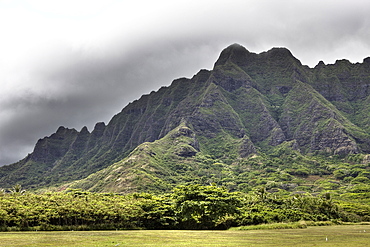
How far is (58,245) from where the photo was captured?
151 feet

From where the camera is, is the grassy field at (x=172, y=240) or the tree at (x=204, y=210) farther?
the tree at (x=204, y=210)

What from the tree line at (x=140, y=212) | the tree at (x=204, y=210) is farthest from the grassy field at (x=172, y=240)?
the tree at (x=204, y=210)

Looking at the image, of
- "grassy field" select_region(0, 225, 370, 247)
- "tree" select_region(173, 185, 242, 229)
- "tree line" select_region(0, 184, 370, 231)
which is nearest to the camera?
"grassy field" select_region(0, 225, 370, 247)

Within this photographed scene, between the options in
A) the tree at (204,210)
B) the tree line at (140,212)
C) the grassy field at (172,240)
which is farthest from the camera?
the tree at (204,210)

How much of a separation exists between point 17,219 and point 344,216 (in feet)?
352

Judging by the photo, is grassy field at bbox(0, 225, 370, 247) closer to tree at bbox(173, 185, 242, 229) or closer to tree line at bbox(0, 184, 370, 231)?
tree line at bbox(0, 184, 370, 231)

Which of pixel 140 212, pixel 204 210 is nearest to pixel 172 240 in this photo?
pixel 140 212

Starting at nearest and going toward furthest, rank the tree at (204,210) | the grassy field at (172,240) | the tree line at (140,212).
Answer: the grassy field at (172,240)
the tree line at (140,212)
the tree at (204,210)

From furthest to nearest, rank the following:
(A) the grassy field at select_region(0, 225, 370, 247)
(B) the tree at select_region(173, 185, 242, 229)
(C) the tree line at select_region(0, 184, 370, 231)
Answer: (B) the tree at select_region(173, 185, 242, 229) → (C) the tree line at select_region(0, 184, 370, 231) → (A) the grassy field at select_region(0, 225, 370, 247)

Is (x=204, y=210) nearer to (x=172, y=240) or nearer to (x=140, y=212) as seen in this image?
(x=140, y=212)

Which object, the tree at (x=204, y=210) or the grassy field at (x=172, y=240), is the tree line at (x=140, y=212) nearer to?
the tree at (x=204, y=210)

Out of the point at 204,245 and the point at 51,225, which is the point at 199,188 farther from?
the point at 204,245

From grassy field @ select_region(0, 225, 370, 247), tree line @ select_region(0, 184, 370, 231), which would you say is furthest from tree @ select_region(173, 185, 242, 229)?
grassy field @ select_region(0, 225, 370, 247)

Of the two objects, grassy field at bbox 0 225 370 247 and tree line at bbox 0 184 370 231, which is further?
tree line at bbox 0 184 370 231
